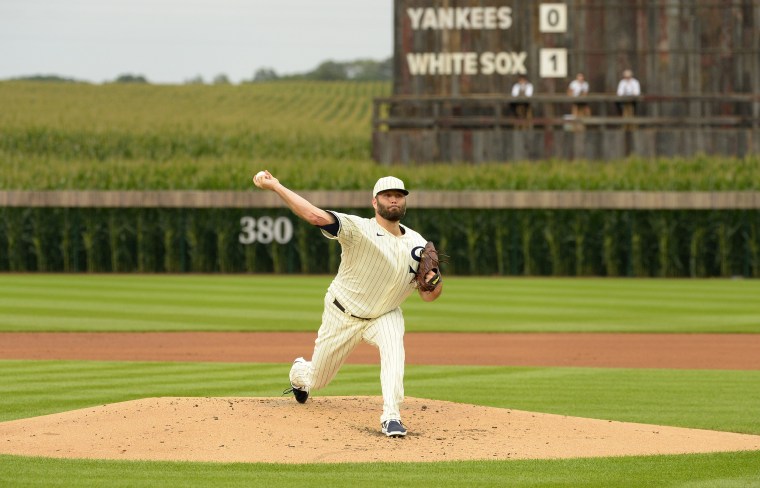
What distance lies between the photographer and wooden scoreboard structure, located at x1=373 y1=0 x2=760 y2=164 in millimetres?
38969

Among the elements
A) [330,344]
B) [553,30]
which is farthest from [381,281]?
[553,30]

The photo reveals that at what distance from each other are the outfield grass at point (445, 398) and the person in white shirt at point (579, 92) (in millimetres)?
22750

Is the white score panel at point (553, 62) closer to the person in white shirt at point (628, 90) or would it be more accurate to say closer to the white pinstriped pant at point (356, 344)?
the person in white shirt at point (628, 90)

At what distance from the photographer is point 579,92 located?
3872cm

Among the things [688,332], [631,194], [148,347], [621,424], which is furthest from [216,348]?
[631,194]

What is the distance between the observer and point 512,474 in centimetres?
919

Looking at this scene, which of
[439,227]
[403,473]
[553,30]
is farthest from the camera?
[553,30]

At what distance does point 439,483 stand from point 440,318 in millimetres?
15053

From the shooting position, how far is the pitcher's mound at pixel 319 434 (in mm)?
9938

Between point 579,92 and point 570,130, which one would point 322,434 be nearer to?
point 579,92

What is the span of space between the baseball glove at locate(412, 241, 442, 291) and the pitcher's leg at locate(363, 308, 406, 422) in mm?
304

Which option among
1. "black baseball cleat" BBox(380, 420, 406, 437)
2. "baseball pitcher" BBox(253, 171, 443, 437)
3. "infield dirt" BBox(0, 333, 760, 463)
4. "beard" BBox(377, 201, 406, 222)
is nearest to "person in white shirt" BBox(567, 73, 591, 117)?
"infield dirt" BBox(0, 333, 760, 463)

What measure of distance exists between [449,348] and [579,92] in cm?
2047

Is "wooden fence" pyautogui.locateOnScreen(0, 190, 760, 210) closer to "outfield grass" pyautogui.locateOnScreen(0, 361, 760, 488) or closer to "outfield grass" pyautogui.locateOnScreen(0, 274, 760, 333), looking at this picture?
"outfield grass" pyautogui.locateOnScreen(0, 274, 760, 333)
